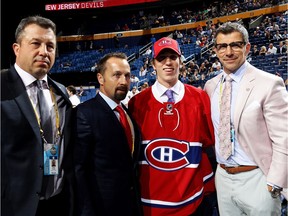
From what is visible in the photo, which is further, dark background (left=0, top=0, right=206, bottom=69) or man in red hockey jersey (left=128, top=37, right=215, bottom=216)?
dark background (left=0, top=0, right=206, bottom=69)

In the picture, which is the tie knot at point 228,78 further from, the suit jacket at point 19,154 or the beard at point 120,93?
the suit jacket at point 19,154

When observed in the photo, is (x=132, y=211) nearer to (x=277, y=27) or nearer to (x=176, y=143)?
(x=176, y=143)

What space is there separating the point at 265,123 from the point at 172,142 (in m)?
0.61

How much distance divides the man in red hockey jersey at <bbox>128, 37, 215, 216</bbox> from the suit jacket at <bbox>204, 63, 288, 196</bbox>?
28 cm

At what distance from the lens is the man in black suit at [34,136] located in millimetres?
1795

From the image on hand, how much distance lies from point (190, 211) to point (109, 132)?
77cm

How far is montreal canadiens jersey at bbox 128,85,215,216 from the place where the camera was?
2.22 metres

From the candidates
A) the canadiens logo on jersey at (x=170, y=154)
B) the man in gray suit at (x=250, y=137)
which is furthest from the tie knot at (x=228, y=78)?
the canadiens logo on jersey at (x=170, y=154)

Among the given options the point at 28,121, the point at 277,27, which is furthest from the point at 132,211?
the point at 277,27

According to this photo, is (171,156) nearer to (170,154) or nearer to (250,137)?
(170,154)

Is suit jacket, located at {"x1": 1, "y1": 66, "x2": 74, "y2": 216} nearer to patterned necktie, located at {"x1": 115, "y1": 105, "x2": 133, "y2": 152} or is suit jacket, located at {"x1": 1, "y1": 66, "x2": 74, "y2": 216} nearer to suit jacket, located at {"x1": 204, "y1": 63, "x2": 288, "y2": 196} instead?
patterned necktie, located at {"x1": 115, "y1": 105, "x2": 133, "y2": 152}

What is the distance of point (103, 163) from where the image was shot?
6.71 ft

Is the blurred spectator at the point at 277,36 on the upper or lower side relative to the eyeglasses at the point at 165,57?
upper

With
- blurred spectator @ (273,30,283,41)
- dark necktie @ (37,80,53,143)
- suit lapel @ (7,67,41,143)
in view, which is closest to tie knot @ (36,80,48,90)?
dark necktie @ (37,80,53,143)
